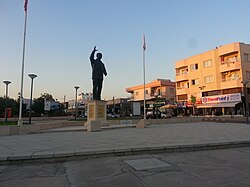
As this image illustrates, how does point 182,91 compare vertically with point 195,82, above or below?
below

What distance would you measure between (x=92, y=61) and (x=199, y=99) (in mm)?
34669

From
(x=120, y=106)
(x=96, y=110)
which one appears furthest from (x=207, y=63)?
(x=96, y=110)

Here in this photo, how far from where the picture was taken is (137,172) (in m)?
5.77

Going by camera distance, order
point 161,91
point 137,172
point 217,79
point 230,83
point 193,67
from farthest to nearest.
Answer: point 161,91, point 193,67, point 217,79, point 230,83, point 137,172

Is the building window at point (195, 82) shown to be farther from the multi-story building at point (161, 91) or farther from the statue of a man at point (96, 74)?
the statue of a man at point (96, 74)

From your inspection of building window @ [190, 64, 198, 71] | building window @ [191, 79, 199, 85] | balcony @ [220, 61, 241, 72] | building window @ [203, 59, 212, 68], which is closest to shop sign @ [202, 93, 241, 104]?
building window @ [191, 79, 199, 85]

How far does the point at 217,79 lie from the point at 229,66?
3.49 m

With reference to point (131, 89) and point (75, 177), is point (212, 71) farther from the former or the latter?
point (75, 177)

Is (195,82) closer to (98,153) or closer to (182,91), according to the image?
(182,91)

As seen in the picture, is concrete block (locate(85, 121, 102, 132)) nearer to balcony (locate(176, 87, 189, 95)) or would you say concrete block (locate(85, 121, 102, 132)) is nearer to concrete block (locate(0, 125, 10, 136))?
concrete block (locate(0, 125, 10, 136))

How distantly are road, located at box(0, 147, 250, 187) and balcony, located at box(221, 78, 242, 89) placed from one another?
3747 cm

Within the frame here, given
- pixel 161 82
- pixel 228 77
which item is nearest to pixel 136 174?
pixel 228 77

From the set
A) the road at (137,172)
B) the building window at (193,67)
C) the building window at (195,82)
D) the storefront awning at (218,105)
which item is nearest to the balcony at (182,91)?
the building window at (195,82)

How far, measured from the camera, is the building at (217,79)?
4175 cm
